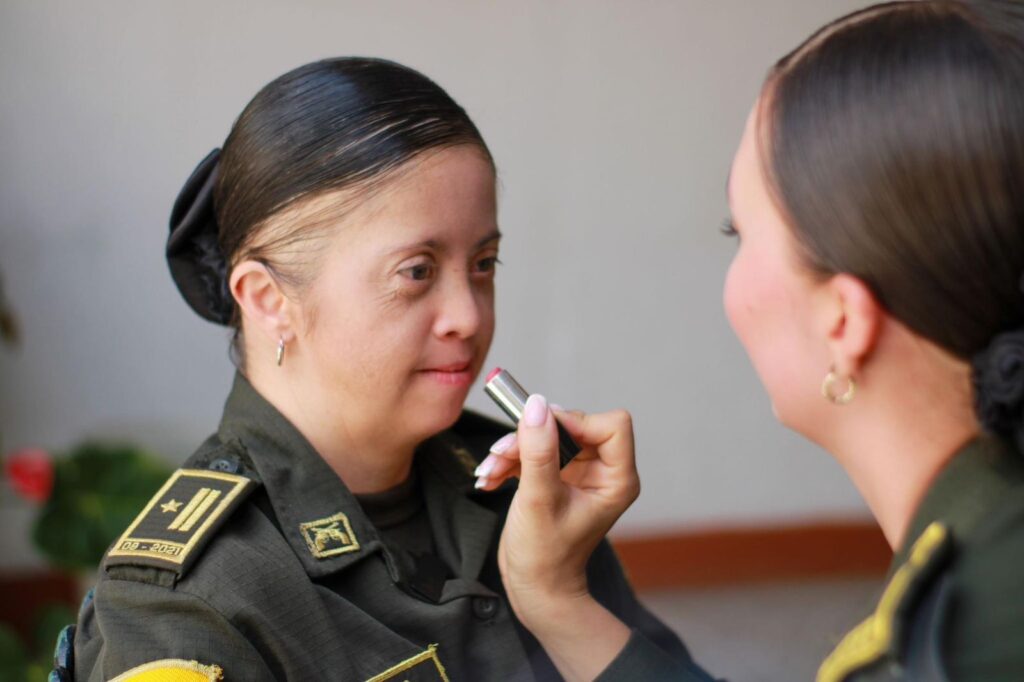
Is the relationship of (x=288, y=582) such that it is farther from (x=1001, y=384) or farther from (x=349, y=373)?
(x=1001, y=384)

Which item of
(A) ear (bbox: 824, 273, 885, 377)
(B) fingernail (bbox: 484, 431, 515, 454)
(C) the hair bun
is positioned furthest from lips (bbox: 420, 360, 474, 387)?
(C) the hair bun

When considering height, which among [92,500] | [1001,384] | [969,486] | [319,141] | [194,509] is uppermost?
[319,141]

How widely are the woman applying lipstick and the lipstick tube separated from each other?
84 mm

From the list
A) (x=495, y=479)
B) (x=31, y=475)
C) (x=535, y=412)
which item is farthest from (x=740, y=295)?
(x=31, y=475)

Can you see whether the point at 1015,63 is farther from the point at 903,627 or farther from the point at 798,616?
the point at 798,616

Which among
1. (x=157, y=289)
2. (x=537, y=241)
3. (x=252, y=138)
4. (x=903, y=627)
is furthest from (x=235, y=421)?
(x=537, y=241)

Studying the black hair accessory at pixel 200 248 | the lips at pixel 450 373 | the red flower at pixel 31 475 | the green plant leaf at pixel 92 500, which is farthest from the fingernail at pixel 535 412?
the red flower at pixel 31 475

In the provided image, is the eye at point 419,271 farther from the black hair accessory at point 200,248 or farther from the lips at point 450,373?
the black hair accessory at point 200,248

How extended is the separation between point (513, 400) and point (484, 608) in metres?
0.28

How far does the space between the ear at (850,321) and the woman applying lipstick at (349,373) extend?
1.61ft

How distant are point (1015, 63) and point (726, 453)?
2.40m

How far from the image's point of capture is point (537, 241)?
3.13m

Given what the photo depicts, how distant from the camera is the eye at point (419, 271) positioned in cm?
152

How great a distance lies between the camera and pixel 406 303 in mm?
1522
